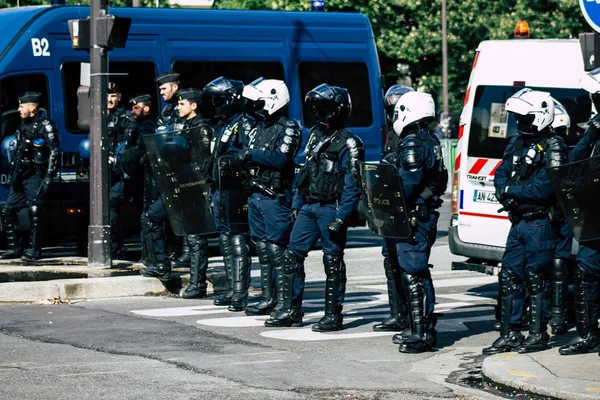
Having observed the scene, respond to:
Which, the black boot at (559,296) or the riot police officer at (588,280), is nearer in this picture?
the riot police officer at (588,280)

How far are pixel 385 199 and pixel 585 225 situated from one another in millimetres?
1469

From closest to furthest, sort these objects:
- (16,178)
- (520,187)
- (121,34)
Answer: (520,187)
(121,34)
(16,178)

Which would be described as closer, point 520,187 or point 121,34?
point 520,187

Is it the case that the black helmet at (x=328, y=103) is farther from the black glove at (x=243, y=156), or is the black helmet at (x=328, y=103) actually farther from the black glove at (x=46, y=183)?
the black glove at (x=46, y=183)

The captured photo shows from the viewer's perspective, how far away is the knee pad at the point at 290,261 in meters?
10.2

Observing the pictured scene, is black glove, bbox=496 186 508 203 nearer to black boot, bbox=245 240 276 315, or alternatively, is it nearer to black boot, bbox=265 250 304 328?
black boot, bbox=265 250 304 328

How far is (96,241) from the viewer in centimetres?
1295

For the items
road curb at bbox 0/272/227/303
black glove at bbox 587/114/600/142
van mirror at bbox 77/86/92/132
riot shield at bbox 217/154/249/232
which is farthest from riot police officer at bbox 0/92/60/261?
black glove at bbox 587/114/600/142

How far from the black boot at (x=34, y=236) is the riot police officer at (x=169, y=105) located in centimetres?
200

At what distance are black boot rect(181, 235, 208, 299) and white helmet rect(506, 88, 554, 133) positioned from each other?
3773 mm

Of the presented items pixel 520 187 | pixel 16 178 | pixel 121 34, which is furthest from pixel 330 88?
pixel 16 178

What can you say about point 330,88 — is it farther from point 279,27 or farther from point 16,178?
point 279,27

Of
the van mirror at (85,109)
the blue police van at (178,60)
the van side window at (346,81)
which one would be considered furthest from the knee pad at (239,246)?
the van side window at (346,81)

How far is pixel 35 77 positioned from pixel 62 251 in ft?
7.23
